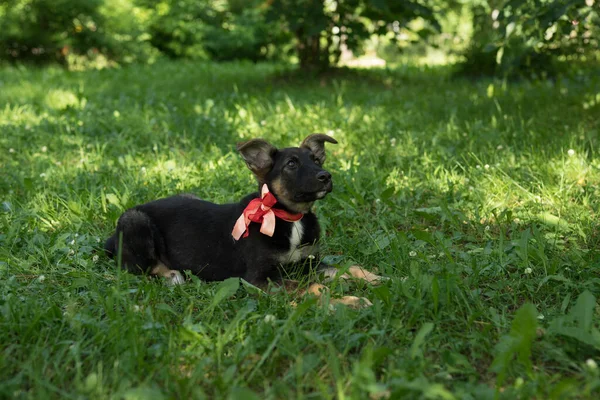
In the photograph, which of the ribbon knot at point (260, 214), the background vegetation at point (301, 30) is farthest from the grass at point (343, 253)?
the background vegetation at point (301, 30)

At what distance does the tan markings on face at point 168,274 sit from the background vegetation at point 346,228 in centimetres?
16

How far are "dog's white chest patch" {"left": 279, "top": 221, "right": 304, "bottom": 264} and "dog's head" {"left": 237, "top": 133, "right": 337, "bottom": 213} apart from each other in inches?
4.6

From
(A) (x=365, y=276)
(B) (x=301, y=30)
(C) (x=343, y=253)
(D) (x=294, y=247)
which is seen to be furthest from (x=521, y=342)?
(B) (x=301, y=30)

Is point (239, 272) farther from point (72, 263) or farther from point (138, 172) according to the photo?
point (138, 172)

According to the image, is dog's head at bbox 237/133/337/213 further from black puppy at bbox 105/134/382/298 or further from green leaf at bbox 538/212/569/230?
green leaf at bbox 538/212/569/230

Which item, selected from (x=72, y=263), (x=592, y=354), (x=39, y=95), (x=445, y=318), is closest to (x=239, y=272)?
(x=72, y=263)

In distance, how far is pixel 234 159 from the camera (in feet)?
21.0

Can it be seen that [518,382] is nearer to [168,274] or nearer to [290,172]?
[290,172]

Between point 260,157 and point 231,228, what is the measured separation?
0.56 metres

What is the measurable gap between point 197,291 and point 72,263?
106cm

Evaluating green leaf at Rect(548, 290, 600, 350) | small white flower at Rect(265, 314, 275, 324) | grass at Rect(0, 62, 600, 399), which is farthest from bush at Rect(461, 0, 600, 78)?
small white flower at Rect(265, 314, 275, 324)

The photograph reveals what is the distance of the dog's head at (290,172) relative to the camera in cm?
379

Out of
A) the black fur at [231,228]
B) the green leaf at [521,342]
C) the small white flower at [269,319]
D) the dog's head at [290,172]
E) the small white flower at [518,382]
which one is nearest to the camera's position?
the small white flower at [518,382]

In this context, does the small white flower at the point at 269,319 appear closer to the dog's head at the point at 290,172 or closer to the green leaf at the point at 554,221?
the dog's head at the point at 290,172
